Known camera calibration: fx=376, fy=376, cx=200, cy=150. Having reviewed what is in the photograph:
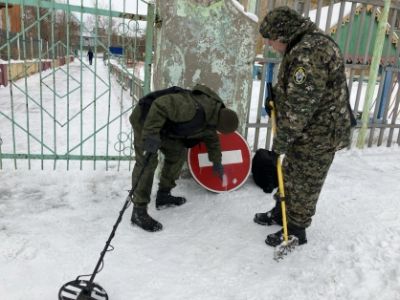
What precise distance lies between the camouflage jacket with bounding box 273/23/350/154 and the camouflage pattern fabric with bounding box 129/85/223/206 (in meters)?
0.62

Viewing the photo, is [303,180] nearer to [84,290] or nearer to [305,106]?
[305,106]

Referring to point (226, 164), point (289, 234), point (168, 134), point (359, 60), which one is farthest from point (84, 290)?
point (359, 60)

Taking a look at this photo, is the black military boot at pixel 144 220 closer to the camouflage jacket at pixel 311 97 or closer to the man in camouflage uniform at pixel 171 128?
the man in camouflage uniform at pixel 171 128

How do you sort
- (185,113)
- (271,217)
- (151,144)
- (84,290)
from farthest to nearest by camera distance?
(271,217) → (185,113) → (151,144) → (84,290)

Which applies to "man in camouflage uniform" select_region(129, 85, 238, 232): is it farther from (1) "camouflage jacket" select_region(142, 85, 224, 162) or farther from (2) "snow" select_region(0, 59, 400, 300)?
(2) "snow" select_region(0, 59, 400, 300)

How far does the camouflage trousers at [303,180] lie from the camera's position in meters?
2.78


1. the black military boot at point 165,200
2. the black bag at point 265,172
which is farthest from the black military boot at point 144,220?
the black bag at point 265,172

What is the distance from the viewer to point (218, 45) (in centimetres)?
380

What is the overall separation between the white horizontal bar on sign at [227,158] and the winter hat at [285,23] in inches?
58.9

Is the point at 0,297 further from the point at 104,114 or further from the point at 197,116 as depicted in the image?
the point at 104,114

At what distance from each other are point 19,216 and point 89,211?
0.60 m

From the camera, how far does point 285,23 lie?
103 inches

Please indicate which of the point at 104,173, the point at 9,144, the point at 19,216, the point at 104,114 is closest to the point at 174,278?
the point at 19,216

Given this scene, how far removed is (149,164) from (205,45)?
139cm
